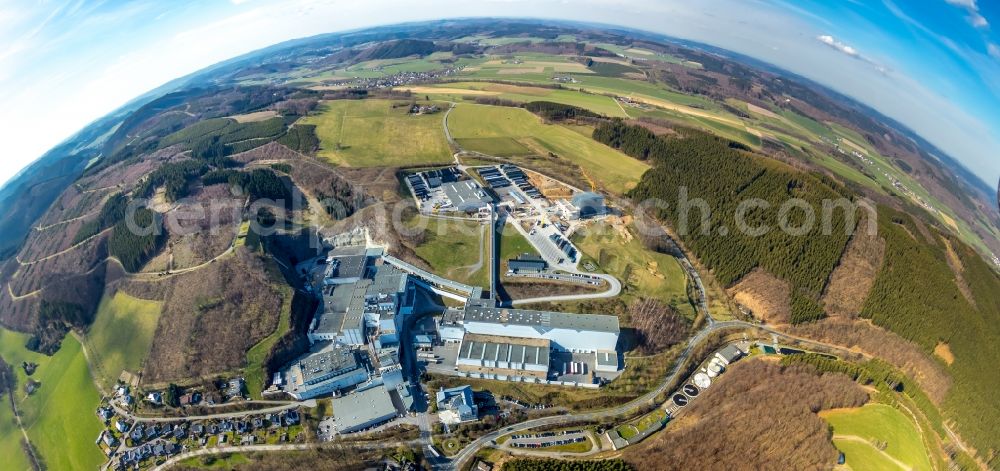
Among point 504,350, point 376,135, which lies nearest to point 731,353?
point 504,350

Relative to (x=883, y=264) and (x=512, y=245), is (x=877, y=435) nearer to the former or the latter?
(x=883, y=264)

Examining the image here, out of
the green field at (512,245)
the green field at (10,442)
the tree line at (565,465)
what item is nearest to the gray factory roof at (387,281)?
the green field at (512,245)

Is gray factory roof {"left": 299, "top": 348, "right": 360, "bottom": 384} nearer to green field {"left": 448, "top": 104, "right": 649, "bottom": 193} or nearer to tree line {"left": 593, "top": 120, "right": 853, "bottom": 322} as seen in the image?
tree line {"left": 593, "top": 120, "right": 853, "bottom": 322}

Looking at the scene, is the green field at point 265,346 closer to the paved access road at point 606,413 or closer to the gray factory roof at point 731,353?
the paved access road at point 606,413

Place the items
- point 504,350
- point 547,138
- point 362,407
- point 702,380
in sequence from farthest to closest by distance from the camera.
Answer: point 547,138 < point 504,350 < point 702,380 < point 362,407

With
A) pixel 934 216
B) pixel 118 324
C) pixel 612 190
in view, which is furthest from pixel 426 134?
pixel 934 216

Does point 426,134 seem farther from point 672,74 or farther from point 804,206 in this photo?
point 672,74
